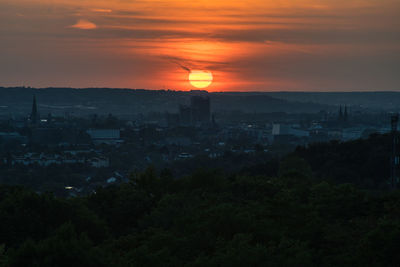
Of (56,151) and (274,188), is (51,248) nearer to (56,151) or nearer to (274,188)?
(274,188)

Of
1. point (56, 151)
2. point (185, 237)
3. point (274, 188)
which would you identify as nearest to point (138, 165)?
point (56, 151)

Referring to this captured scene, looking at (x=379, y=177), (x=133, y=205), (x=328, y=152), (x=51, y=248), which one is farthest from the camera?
(x=328, y=152)

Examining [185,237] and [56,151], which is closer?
[185,237]

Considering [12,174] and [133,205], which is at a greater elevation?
[133,205]

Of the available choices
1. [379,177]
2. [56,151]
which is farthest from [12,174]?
[379,177]

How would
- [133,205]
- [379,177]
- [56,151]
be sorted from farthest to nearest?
[56,151]
[379,177]
[133,205]

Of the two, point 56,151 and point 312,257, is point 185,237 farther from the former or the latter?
point 56,151
